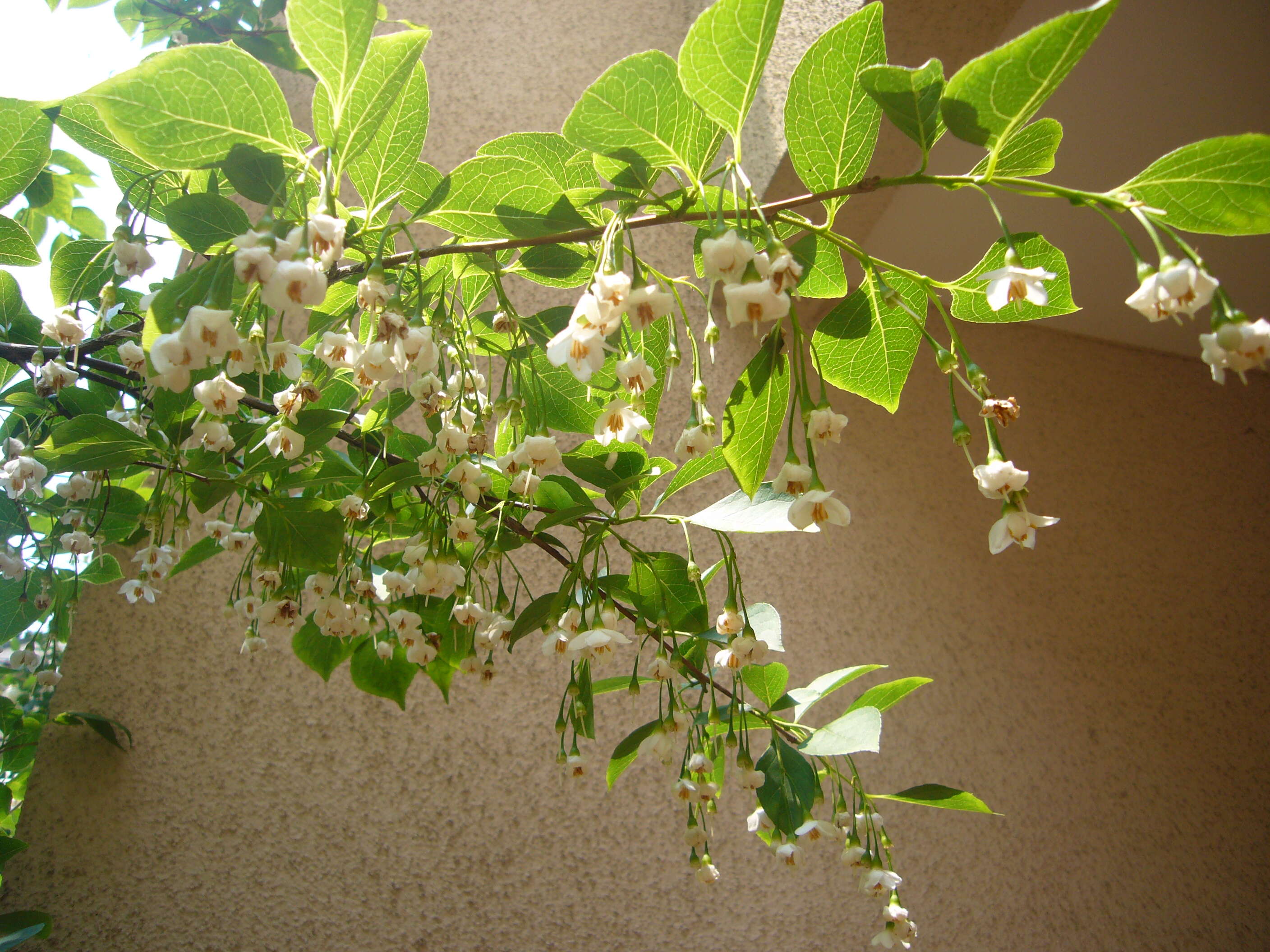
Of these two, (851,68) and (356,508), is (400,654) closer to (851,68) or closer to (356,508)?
(356,508)

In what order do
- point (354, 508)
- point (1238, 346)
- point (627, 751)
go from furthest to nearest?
1. point (627, 751)
2. point (354, 508)
3. point (1238, 346)

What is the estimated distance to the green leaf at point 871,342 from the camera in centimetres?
45

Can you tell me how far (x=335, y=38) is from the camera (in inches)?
14.2

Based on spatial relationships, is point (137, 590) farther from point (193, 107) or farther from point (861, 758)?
point (861, 758)

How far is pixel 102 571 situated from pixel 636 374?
75 cm

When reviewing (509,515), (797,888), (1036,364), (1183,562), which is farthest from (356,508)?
(1183,562)

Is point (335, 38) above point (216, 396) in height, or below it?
above

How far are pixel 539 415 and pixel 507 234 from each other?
128 mm

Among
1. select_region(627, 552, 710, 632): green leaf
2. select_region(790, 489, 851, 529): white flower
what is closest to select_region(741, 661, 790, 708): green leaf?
select_region(627, 552, 710, 632): green leaf

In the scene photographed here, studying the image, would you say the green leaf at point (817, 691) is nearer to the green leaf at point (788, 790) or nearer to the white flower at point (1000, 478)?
the green leaf at point (788, 790)

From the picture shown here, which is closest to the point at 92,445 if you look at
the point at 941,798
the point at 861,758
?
the point at 941,798

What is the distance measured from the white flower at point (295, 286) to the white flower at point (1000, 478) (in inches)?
12.1

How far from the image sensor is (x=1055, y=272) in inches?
16.5

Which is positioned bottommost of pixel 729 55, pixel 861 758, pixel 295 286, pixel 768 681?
pixel 861 758
